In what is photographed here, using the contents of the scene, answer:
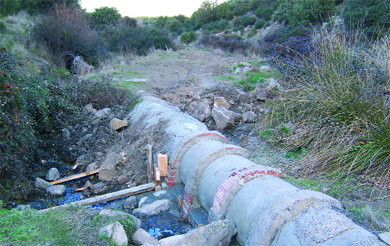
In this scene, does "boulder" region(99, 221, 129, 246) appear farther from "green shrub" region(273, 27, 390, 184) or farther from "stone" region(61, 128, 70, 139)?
"stone" region(61, 128, 70, 139)

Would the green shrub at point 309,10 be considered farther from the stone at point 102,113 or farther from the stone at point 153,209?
the stone at point 153,209

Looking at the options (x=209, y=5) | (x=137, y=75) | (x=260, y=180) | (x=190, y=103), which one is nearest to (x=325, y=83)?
(x=260, y=180)

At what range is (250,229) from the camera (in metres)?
2.60

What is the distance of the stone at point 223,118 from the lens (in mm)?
6469

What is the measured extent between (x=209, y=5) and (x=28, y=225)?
34.5 m

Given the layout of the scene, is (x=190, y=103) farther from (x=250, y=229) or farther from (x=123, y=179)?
(x=250, y=229)

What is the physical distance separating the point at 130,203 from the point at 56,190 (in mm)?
1622

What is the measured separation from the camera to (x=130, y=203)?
4.36 meters

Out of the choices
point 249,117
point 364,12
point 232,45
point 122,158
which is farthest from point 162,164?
point 232,45

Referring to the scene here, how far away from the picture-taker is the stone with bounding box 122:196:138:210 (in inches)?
171

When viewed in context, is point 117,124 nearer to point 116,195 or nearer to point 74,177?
point 74,177

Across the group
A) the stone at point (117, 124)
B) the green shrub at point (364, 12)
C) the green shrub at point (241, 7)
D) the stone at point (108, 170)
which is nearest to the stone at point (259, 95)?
the stone at point (117, 124)

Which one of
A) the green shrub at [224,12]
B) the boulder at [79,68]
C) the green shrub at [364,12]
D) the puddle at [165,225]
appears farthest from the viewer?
the green shrub at [224,12]

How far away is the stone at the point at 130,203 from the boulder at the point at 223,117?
2.79 meters
